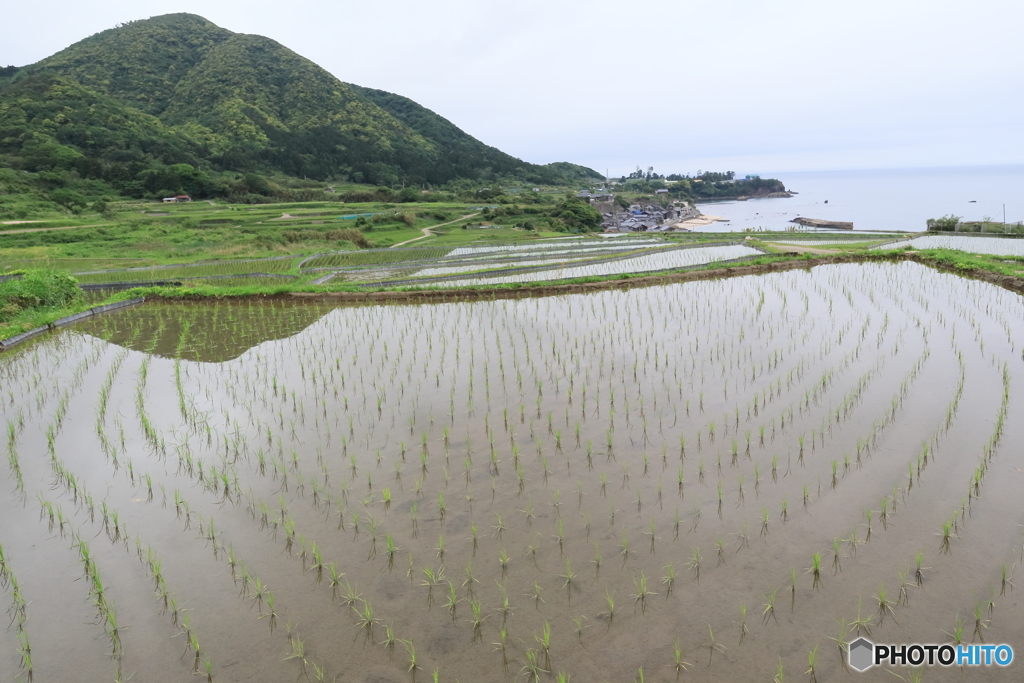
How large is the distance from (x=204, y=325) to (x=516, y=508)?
9.17 meters

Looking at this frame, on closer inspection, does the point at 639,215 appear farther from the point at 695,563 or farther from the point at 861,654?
the point at 861,654

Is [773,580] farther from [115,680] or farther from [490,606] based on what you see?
[115,680]

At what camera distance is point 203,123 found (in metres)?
56.3

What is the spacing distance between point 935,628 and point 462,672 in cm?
269

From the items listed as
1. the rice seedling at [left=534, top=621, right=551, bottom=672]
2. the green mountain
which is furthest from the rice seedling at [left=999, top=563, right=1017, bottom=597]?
the green mountain

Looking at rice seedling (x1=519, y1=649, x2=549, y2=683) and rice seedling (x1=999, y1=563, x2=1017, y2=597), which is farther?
rice seedling (x1=999, y1=563, x2=1017, y2=597)

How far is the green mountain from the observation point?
38531 millimetres

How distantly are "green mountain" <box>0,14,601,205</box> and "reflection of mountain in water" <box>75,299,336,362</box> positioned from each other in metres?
29.6

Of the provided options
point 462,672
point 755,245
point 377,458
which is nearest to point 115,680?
point 462,672

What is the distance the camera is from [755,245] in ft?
69.0

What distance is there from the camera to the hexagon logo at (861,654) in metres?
2.91

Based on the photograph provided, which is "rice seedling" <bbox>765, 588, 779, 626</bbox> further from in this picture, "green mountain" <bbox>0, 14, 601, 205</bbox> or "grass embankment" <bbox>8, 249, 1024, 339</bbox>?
"green mountain" <bbox>0, 14, 601, 205</bbox>

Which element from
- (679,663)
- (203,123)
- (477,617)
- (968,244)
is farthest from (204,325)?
(203,123)

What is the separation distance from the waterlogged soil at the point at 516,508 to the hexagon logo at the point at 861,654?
50mm
